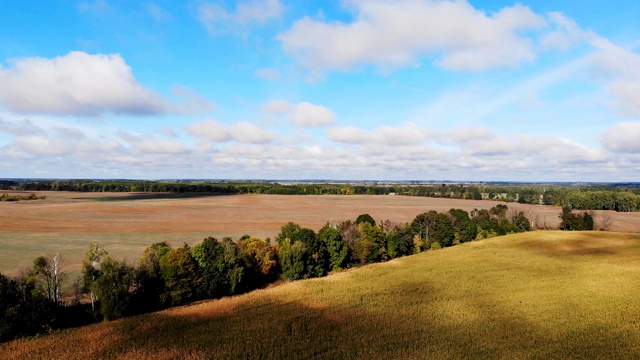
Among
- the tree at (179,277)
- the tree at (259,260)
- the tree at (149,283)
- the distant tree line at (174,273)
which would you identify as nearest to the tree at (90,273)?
the distant tree line at (174,273)

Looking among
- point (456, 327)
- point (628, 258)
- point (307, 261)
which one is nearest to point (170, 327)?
point (456, 327)

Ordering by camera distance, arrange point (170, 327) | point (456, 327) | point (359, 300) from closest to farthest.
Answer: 1. point (456, 327)
2. point (170, 327)
3. point (359, 300)

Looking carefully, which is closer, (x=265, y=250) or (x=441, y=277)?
(x=441, y=277)

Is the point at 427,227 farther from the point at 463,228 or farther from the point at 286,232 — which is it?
the point at 286,232

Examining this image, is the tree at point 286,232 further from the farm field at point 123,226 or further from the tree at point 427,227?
the tree at point 427,227

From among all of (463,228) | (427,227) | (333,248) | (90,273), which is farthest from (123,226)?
(463,228)

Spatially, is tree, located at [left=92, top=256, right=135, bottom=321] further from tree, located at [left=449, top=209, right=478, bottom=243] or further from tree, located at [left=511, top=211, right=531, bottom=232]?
tree, located at [left=511, top=211, right=531, bottom=232]

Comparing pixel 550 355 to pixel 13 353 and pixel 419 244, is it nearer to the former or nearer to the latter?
pixel 13 353
